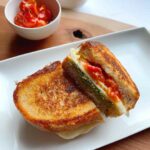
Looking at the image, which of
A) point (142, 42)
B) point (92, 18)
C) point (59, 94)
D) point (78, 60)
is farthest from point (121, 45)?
point (59, 94)

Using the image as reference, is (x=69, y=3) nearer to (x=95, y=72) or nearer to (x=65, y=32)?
(x=65, y=32)

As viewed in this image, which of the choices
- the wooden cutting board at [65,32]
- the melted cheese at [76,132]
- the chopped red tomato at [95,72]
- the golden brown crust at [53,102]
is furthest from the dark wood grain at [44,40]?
the melted cheese at [76,132]

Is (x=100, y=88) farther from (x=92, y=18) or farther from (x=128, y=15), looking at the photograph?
(x=128, y=15)

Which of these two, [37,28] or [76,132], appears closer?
[76,132]

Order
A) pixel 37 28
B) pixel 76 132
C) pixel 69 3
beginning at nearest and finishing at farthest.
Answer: pixel 76 132
pixel 37 28
pixel 69 3

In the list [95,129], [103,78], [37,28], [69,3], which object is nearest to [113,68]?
[103,78]
